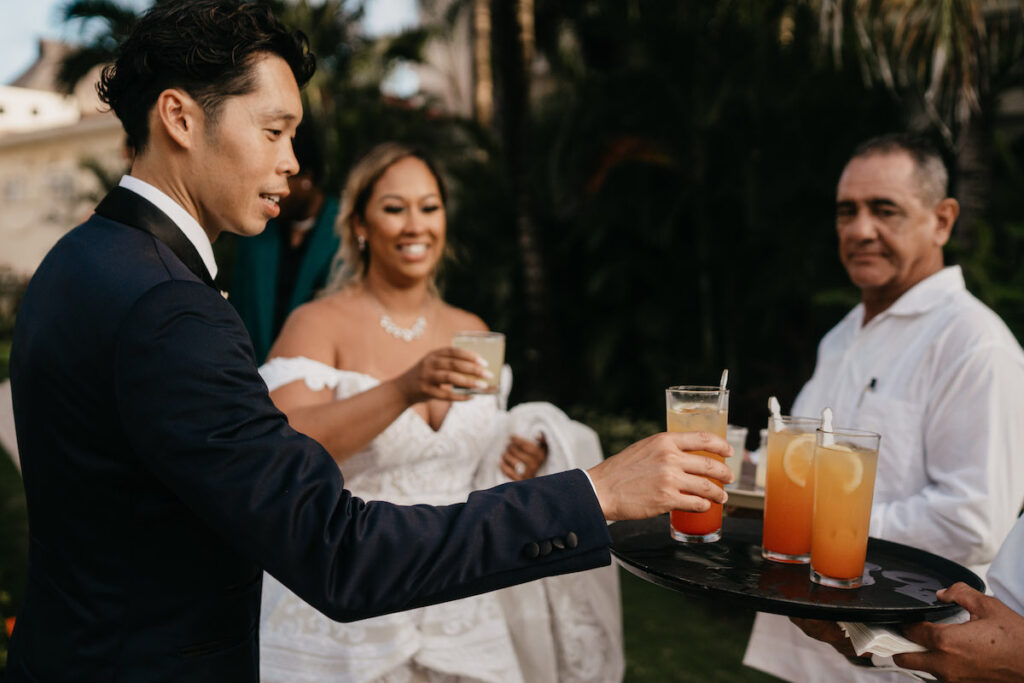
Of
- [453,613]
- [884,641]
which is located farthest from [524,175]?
[884,641]

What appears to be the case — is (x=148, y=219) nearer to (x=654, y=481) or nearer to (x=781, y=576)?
(x=654, y=481)

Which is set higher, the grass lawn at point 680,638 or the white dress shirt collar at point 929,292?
the white dress shirt collar at point 929,292

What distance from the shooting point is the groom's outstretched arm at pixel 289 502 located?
1259 millimetres

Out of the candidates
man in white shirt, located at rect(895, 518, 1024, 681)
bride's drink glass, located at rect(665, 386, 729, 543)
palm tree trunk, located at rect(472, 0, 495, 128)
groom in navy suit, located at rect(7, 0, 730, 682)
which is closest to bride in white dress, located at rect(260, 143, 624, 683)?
bride's drink glass, located at rect(665, 386, 729, 543)

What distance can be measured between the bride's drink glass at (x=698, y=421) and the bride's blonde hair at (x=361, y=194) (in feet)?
4.96

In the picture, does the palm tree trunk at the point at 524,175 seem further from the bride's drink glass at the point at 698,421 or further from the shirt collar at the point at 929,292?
the bride's drink glass at the point at 698,421

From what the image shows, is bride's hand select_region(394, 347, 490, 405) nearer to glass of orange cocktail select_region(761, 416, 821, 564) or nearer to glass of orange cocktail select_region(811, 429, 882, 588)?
glass of orange cocktail select_region(761, 416, 821, 564)

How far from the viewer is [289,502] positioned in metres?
1.29

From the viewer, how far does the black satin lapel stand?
1479mm

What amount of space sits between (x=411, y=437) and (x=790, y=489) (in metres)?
1.28

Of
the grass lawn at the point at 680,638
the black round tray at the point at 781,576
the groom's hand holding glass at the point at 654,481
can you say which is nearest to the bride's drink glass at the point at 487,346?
the black round tray at the point at 781,576

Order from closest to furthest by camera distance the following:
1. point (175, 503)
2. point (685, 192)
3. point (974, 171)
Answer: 1. point (175, 503)
2. point (974, 171)
3. point (685, 192)

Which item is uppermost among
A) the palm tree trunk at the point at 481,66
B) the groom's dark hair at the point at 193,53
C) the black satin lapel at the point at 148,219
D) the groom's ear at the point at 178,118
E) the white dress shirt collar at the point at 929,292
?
the palm tree trunk at the point at 481,66

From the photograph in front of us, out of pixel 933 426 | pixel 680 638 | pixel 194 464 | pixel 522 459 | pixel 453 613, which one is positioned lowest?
pixel 680 638
